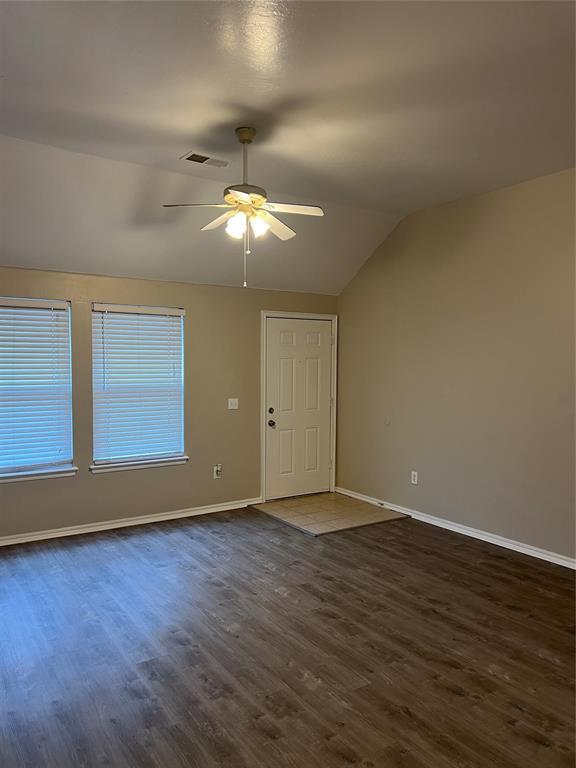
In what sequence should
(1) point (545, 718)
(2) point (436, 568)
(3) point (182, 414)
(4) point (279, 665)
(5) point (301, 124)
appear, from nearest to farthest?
(1) point (545, 718) → (4) point (279, 665) → (5) point (301, 124) → (2) point (436, 568) → (3) point (182, 414)

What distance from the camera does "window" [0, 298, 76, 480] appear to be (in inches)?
177

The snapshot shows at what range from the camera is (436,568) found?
4047 millimetres

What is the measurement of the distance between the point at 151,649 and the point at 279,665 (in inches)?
28.2

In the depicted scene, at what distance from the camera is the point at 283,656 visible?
286cm

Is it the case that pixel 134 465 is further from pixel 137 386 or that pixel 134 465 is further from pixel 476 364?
pixel 476 364

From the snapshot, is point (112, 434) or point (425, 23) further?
point (112, 434)

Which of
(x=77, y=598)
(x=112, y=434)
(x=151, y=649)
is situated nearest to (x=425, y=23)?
(x=151, y=649)

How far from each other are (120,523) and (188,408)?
4.14 feet

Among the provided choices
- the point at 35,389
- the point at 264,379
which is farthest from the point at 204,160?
the point at 264,379

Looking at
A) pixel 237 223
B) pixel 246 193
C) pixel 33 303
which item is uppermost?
pixel 246 193

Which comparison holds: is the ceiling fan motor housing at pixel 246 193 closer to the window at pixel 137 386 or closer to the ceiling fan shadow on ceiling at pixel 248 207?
the ceiling fan shadow on ceiling at pixel 248 207

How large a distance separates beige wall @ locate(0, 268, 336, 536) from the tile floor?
1.47ft

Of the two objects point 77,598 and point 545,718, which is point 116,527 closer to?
point 77,598

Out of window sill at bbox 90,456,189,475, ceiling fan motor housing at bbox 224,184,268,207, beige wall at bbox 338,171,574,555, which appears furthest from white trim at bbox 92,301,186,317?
ceiling fan motor housing at bbox 224,184,268,207
